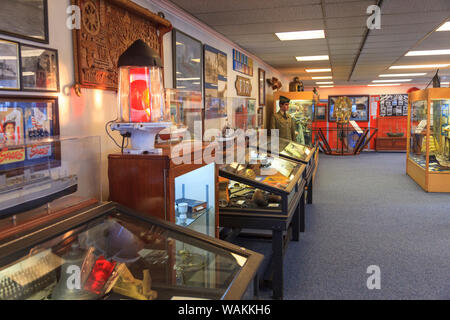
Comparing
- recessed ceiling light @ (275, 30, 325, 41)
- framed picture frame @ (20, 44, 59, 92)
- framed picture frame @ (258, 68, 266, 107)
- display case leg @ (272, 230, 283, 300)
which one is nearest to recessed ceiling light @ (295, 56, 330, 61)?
framed picture frame @ (258, 68, 266, 107)

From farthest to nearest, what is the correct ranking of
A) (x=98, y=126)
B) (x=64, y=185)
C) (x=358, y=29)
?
1. (x=358, y=29)
2. (x=98, y=126)
3. (x=64, y=185)

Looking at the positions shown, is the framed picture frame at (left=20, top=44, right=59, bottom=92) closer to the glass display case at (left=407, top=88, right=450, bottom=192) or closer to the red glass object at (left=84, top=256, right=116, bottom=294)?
the red glass object at (left=84, top=256, right=116, bottom=294)

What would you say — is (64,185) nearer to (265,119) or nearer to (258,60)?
(258,60)

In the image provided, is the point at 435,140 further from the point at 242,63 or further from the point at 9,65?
the point at 9,65

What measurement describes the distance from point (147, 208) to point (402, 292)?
2.32 m

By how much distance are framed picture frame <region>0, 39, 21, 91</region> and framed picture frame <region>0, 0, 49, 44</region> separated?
6cm

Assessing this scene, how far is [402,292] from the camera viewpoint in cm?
330

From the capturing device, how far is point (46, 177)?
5.57ft

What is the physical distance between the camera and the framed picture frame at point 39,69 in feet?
7.21

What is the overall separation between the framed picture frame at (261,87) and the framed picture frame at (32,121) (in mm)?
6456

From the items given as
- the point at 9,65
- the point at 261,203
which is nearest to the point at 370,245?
the point at 261,203

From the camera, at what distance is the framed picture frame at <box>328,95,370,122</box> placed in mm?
16828

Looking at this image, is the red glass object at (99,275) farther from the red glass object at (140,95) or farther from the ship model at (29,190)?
the red glass object at (140,95)
